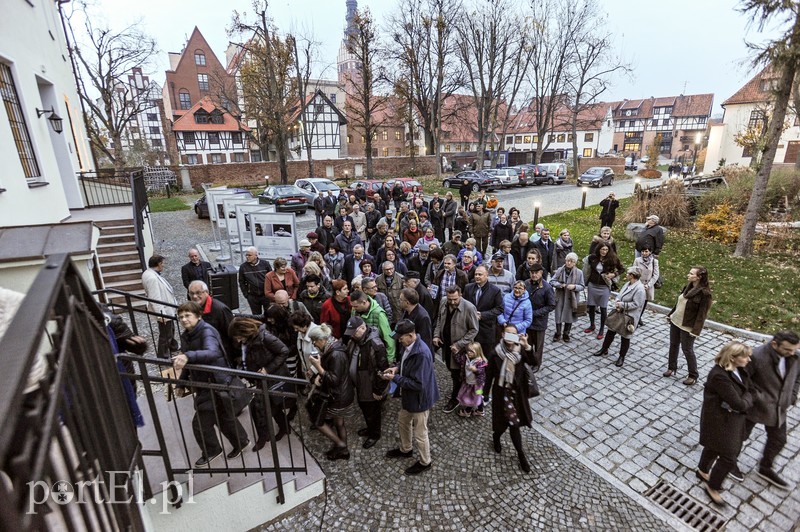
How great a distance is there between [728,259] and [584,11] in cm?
3123

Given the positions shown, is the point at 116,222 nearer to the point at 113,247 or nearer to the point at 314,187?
the point at 113,247

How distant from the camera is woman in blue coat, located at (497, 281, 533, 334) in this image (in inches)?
239

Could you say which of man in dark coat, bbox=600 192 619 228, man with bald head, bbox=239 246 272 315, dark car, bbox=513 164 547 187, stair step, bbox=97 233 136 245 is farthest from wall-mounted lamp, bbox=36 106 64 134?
dark car, bbox=513 164 547 187

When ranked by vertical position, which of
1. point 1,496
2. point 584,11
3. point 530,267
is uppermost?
point 584,11

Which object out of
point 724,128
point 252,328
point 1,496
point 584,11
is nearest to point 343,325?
point 252,328

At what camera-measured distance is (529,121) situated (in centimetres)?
7044

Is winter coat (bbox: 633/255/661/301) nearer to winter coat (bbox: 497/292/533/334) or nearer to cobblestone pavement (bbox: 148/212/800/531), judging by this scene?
cobblestone pavement (bbox: 148/212/800/531)

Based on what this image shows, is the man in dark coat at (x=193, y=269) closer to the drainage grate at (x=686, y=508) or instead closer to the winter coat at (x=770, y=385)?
the drainage grate at (x=686, y=508)

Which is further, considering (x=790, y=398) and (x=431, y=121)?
(x=431, y=121)

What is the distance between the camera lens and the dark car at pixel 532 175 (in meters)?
33.2

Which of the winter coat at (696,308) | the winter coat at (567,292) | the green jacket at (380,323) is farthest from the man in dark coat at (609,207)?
the green jacket at (380,323)

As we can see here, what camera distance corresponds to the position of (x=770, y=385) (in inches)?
172

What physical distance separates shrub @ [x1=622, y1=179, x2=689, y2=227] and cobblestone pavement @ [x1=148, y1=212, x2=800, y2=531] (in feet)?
37.1

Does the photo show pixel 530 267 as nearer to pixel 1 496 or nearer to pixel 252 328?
pixel 252 328
